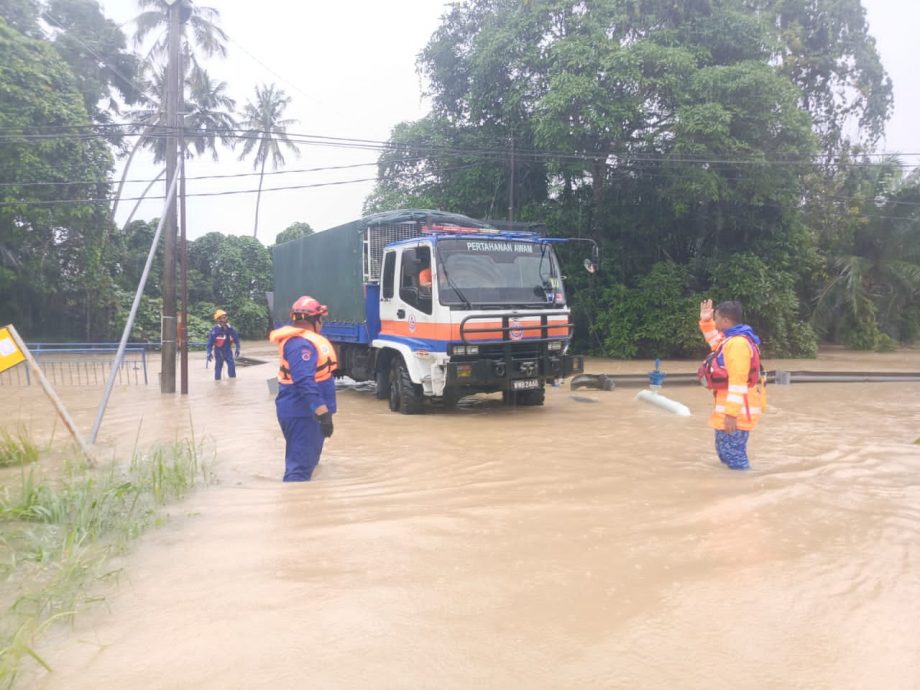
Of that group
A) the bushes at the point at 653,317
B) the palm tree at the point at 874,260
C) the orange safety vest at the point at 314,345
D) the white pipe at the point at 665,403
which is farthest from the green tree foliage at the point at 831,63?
the orange safety vest at the point at 314,345

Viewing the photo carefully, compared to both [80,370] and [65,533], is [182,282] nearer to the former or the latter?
[80,370]

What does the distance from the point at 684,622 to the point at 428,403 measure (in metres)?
7.70

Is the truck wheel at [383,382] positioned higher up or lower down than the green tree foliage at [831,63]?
lower down

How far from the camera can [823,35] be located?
25.2 m

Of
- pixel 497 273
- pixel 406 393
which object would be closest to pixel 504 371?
pixel 497 273

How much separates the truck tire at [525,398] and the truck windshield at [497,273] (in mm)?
1511

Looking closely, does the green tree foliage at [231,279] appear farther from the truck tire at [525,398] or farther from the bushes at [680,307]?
the truck tire at [525,398]

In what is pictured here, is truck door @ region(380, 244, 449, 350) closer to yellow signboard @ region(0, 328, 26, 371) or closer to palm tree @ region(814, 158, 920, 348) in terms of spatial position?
yellow signboard @ region(0, 328, 26, 371)

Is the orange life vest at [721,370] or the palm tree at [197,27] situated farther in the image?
the palm tree at [197,27]

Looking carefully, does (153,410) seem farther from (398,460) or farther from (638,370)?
(638,370)

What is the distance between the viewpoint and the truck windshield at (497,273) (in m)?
9.76

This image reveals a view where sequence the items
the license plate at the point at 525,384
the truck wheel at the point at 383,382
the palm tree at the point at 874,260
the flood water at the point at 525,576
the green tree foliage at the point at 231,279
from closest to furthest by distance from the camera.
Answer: the flood water at the point at 525,576, the license plate at the point at 525,384, the truck wheel at the point at 383,382, the palm tree at the point at 874,260, the green tree foliage at the point at 231,279

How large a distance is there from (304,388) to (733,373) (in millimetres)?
3426

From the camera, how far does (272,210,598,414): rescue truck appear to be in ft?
31.6
